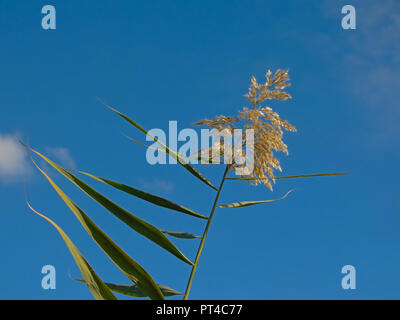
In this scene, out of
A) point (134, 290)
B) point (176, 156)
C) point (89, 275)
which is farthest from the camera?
point (176, 156)

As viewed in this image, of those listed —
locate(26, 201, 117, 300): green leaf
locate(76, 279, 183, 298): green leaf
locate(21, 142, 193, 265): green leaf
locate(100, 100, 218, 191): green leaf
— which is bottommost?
locate(76, 279, 183, 298): green leaf

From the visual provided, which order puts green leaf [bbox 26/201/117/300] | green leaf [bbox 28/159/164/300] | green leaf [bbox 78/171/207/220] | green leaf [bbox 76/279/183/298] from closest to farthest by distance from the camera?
green leaf [bbox 26/201/117/300] → green leaf [bbox 28/159/164/300] → green leaf [bbox 76/279/183/298] → green leaf [bbox 78/171/207/220]

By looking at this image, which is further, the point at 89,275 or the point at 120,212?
the point at 120,212

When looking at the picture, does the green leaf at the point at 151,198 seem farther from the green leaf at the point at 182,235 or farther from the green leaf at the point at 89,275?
the green leaf at the point at 89,275

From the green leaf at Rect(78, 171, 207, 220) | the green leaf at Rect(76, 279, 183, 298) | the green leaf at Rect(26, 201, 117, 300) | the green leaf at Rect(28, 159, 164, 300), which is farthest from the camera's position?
the green leaf at Rect(78, 171, 207, 220)

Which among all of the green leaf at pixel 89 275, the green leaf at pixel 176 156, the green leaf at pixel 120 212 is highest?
the green leaf at pixel 176 156

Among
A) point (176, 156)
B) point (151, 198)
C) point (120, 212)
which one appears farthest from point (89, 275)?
point (176, 156)

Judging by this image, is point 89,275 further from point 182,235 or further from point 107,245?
point 182,235

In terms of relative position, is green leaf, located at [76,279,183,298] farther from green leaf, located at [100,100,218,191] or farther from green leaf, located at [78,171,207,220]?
green leaf, located at [100,100,218,191]

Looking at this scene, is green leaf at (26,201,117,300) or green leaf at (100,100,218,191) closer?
green leaf at (26,201,117,300)

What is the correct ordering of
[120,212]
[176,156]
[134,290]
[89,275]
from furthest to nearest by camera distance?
[176,156] < [134,290] < [120,212] < [89,275]

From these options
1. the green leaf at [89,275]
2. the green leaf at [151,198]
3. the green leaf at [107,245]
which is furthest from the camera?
the green leaf at [151,198]
